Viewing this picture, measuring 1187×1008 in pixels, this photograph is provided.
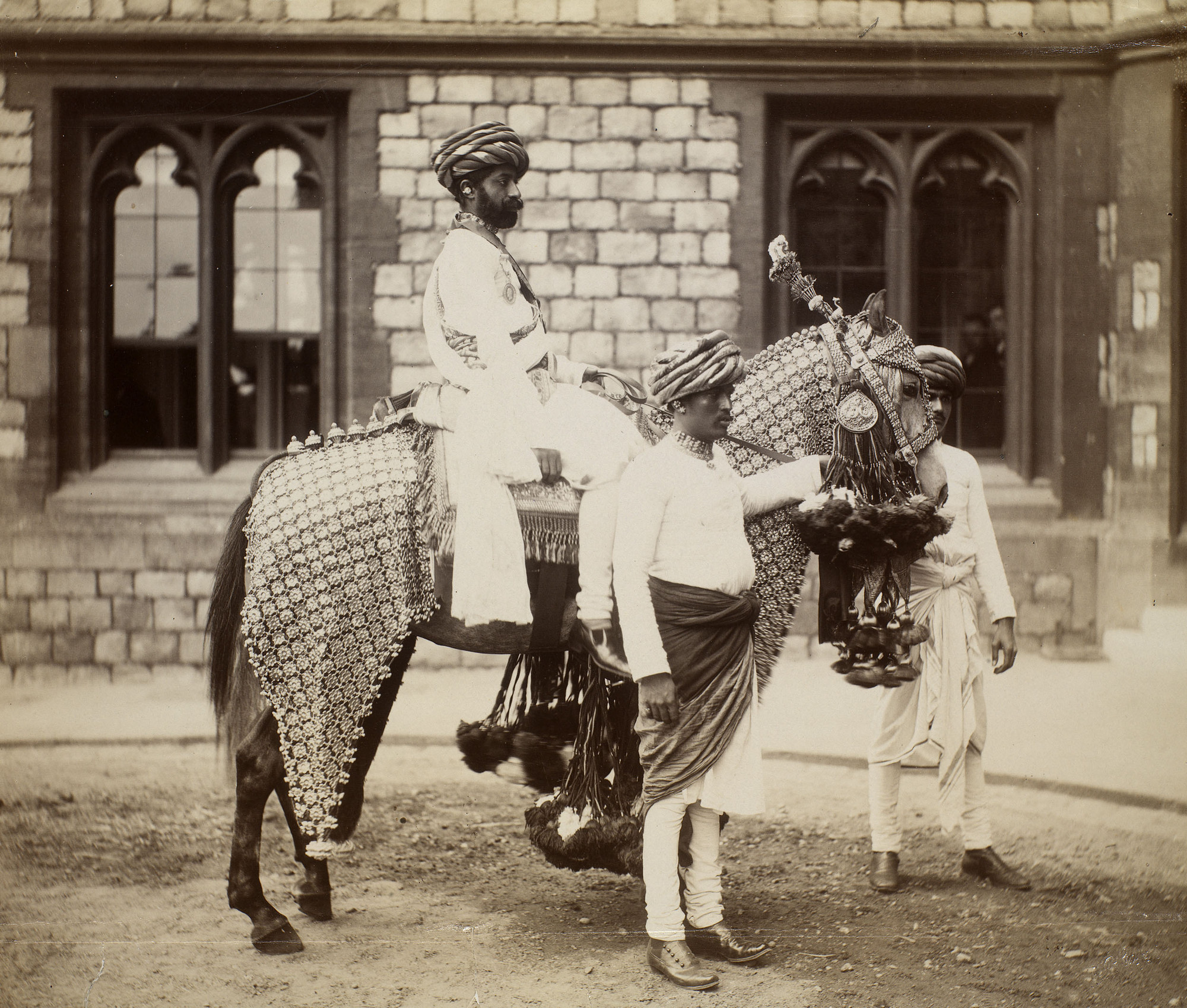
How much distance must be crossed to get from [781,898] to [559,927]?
0.81m

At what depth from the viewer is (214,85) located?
264 inches

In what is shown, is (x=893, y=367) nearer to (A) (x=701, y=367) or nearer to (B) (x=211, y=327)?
(A) (x=701, y=367)

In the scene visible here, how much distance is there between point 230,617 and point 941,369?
2.63 meters

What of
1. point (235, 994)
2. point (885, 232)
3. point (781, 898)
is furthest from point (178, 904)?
point (885, 232)

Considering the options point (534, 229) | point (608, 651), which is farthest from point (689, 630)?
point (534, 229)

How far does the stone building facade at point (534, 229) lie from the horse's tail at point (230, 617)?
3.52 metres

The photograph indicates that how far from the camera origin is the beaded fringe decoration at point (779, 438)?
3.35 m

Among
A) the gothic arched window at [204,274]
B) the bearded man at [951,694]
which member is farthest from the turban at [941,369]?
the gothic arched window at [204,274]

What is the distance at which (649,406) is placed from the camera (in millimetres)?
3373

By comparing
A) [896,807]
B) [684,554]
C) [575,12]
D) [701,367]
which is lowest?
[896,807]

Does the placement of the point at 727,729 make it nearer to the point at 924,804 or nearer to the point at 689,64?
the point at 924,804

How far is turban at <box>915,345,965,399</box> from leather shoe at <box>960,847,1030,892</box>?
1.70 m

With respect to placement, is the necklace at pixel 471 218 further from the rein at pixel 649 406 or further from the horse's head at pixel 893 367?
the horse's head at pixel 893 367

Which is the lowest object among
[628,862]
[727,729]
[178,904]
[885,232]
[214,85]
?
[178,904]
